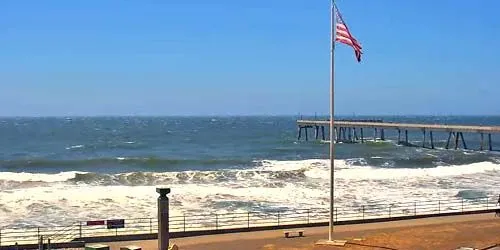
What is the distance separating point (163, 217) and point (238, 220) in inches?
504

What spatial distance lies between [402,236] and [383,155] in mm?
56999

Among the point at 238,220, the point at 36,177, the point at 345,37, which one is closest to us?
the point at 345,37

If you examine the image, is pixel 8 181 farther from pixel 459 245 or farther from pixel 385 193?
pixel 459 245

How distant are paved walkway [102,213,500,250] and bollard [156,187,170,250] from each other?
495 centimetres

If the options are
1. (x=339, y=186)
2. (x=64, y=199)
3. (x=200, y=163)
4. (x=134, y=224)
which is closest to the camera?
(x=134, y=224)

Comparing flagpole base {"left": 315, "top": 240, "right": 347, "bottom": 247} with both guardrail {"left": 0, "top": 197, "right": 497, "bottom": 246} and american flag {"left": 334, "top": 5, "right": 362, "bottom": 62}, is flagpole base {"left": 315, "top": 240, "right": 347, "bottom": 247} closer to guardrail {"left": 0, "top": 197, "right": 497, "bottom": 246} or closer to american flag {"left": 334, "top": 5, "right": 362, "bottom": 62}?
guardrail {"left": 0, "top": 197, "right": 497, "bottom": 246}

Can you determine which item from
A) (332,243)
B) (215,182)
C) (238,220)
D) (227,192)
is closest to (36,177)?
(215,182)

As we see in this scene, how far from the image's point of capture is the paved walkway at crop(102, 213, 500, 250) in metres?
20.0

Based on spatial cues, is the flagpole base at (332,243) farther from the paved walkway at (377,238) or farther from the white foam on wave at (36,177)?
the white foam on wave at (36,177)

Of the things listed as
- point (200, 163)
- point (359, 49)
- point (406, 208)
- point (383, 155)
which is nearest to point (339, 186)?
point (406, 208)

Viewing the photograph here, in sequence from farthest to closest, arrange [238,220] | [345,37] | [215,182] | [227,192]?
[215,182], [227,192], [238,220], [345,37]

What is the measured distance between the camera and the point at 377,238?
834 inches

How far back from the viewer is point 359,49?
751 inches

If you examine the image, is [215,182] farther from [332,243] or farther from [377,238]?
[332,243]
